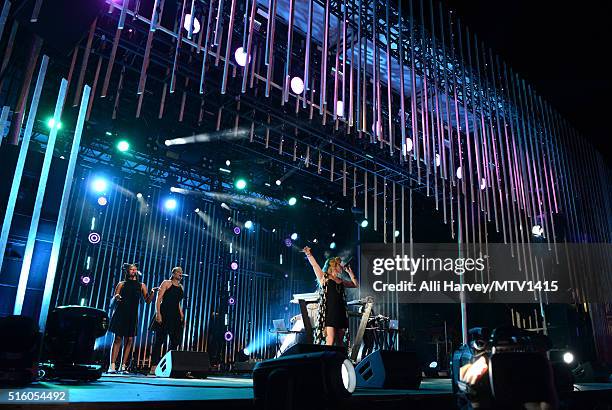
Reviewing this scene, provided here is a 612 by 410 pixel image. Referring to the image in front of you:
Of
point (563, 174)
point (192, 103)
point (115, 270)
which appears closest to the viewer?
point (192, 103)

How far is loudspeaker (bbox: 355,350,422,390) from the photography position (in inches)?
159

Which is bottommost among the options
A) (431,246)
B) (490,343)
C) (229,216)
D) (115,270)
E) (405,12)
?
(490,343)

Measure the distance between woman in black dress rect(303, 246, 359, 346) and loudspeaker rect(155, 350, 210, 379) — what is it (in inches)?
69.5

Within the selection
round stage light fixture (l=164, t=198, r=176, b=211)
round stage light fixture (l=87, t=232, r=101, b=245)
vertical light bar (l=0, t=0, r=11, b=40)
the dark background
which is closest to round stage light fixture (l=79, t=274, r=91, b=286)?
round stage light fixture (l=87, t=232, r=101, b=245)

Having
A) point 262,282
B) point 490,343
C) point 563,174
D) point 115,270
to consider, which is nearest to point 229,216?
point 262,282

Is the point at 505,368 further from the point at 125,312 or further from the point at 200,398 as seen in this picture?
the point at 125,312

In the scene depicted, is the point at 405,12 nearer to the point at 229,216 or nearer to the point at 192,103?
the point at 192,103

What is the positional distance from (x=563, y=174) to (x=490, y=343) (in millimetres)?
7125

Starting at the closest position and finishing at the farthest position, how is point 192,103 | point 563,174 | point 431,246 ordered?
point 192,103, point 563,174, point 431,246

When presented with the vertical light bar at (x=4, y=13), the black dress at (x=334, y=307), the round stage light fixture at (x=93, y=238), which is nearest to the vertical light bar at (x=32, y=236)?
the vertical light bar at (x=4, y=13)

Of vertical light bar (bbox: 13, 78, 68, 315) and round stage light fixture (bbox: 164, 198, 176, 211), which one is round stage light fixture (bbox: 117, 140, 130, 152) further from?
vertical light bar (bbox: 13, 78, 68, 315)

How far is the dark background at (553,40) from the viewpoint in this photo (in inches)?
239

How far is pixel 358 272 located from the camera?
427 inches

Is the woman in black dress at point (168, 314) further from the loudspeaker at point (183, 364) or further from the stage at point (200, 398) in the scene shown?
the stage at point (200, 398)
